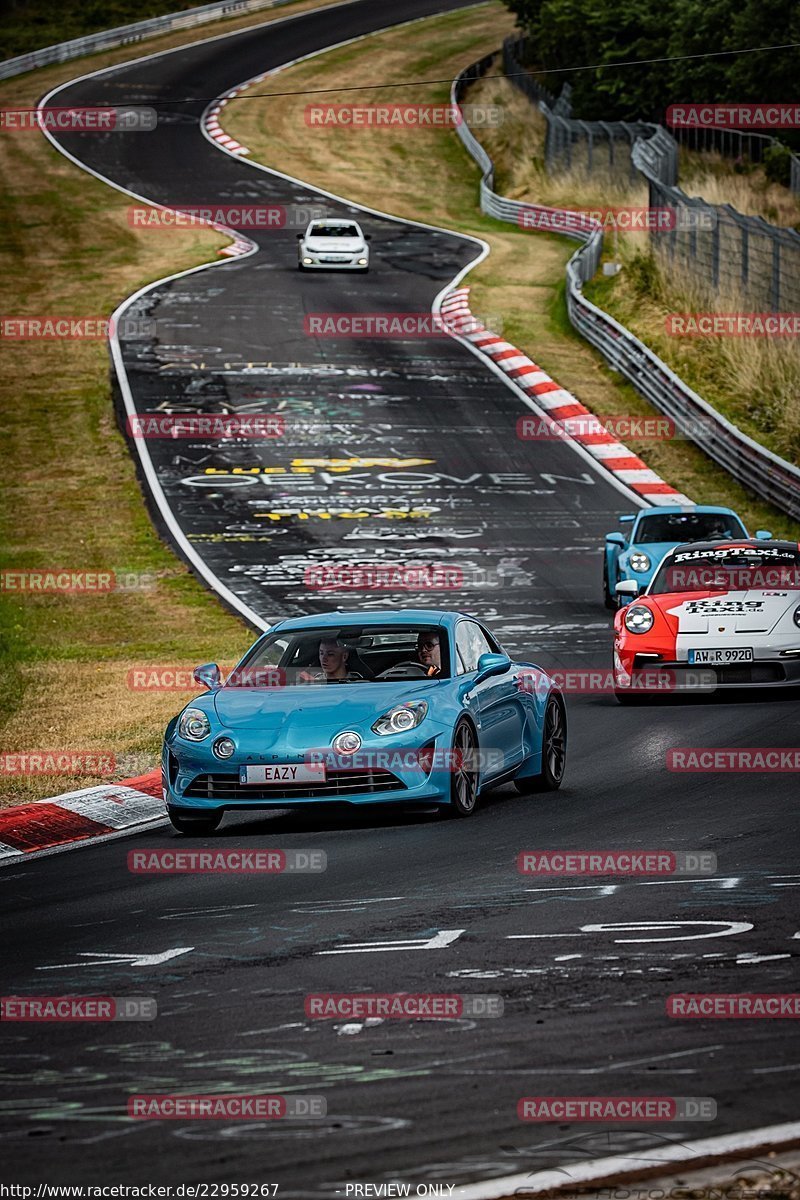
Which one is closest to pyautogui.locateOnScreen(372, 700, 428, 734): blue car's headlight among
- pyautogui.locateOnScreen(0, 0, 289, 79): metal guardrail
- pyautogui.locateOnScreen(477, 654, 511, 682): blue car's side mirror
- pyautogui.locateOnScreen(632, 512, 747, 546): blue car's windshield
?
pyautogui.locateOnScreen(477, 654, 511, 682): blue car's side mirror

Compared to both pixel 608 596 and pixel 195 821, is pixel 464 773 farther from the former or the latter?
pixel 608 596

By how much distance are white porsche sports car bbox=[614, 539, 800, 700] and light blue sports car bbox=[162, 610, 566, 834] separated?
11.7 feet

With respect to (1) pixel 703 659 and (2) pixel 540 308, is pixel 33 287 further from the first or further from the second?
(1) pixel 703 659

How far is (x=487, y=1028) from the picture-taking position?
6.22m

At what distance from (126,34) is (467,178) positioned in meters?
28.9

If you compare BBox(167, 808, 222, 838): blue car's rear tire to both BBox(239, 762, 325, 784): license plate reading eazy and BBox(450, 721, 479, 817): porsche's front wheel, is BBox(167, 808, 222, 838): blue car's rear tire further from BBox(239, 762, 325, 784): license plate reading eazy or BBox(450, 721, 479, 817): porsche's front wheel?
BBox(450, 721, 479, 817): porsche's front wheel

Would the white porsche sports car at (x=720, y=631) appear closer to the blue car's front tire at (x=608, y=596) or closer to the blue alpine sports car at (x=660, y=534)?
the blue alpine sports car at (x=660, y=534)

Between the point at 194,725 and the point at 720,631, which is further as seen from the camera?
the point at 720,631

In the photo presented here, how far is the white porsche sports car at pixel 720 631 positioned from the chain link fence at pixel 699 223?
16532 mm

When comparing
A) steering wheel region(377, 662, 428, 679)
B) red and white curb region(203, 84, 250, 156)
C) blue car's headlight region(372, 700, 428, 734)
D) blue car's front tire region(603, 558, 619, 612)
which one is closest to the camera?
blue car's headlight region(372, 700, 428, 734)

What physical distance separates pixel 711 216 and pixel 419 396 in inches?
264

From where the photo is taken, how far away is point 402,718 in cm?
1080

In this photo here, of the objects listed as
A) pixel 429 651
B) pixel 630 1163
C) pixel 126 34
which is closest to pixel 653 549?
pixel 429 651

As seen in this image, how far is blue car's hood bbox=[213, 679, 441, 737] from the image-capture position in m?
10.8
